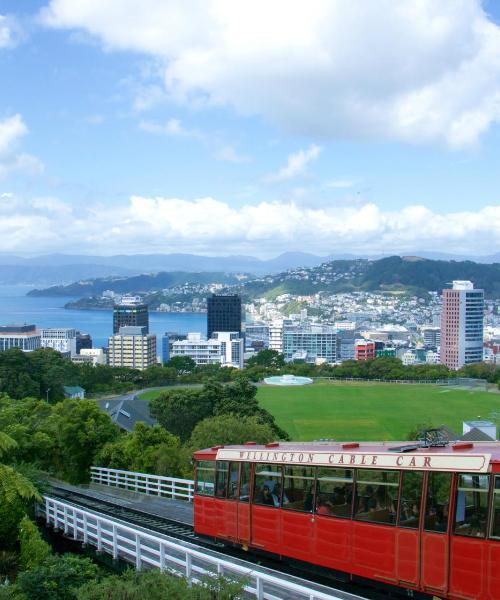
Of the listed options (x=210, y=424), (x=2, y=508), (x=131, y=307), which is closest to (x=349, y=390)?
(x=210, y=424)

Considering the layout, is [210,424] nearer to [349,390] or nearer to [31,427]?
[31,427]

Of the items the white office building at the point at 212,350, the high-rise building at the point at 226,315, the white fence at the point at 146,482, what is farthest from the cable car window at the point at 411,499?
the high-rise building at the point at 226,315

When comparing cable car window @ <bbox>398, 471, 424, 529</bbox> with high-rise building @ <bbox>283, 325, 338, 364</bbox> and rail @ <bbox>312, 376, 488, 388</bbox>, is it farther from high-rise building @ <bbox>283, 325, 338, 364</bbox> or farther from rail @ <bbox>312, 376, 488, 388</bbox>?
high-rise building @ <bbox>283, 325, 338, 364</bbox>

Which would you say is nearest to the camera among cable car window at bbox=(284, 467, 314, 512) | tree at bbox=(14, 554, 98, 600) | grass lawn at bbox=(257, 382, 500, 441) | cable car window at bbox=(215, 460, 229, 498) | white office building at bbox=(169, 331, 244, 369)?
tree at bbox=(14, 554, 98, 600)

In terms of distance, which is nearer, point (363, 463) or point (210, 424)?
point (363, 463)

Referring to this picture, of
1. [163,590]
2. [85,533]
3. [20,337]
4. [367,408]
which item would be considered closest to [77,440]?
[85,533]

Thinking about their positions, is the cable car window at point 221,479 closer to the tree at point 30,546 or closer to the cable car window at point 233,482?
the cable car window at point 233,482

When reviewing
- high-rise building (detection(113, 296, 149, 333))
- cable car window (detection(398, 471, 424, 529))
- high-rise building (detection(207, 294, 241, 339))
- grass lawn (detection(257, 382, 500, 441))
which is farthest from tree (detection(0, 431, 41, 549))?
high-rise building (detection(207, 294, 241, 339))
